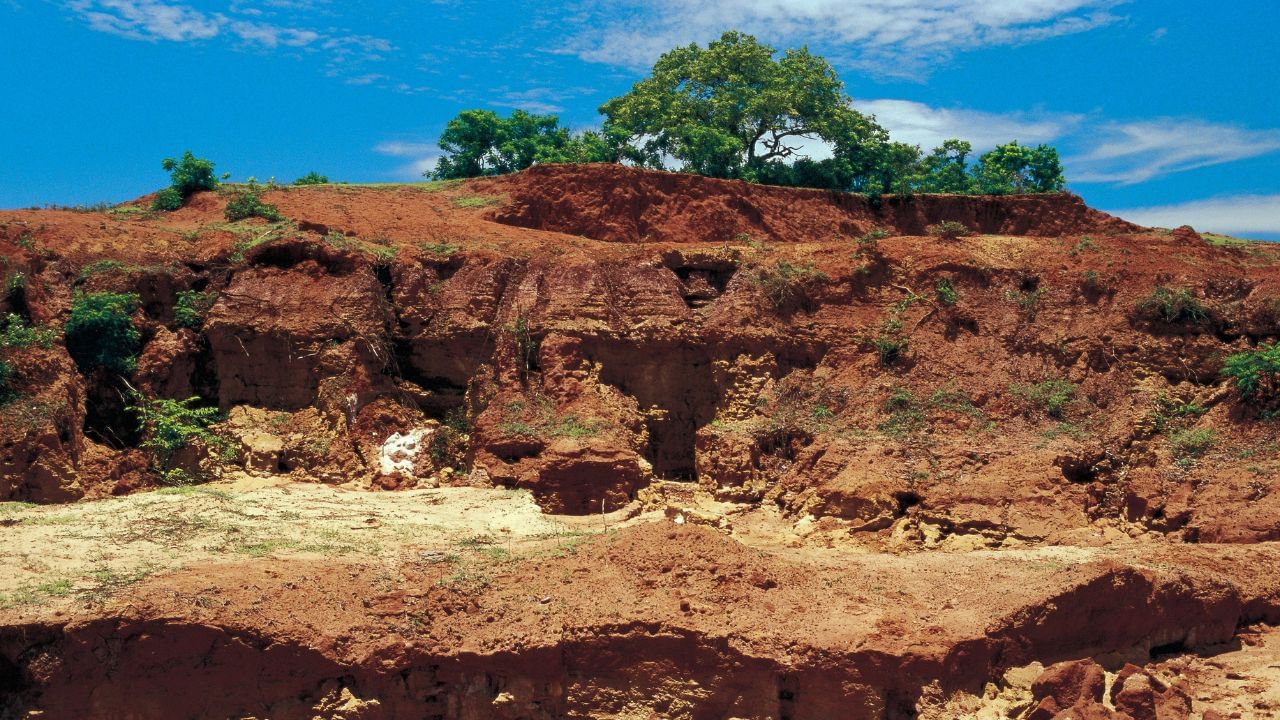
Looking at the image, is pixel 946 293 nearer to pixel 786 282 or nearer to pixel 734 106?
pixel 786 282

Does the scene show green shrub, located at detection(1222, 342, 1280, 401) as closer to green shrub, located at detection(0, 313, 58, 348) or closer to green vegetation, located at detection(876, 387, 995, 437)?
green vegetation, located at detection(876, 387, 995, 437)

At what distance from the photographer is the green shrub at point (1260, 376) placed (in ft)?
65.9

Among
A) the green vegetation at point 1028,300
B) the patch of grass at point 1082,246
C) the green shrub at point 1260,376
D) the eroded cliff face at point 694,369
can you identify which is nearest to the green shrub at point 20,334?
the eroded cliff face at point 694,369

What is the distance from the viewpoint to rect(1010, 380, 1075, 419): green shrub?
821 inches

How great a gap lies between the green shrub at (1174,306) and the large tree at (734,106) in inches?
521

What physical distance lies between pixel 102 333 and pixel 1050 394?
52.9 feet

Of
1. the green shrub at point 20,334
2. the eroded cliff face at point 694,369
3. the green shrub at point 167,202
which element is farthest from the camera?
the green shrub at point 167,202

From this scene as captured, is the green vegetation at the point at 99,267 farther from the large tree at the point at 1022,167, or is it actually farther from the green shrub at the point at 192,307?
the large tree at the point at 1022,167

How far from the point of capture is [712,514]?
1948 centimetres

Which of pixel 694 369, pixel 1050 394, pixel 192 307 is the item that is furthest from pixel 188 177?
pixel 1050 394

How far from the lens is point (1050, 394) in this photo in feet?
69.4

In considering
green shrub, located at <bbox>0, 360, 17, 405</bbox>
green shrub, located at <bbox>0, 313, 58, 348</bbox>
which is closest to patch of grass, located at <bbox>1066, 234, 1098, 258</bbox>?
green shrub, located at <bbox>0, 313, 58, 348</bbox>

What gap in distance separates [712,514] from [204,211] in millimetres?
13658

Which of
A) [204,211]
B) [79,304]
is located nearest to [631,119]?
[204,211]
